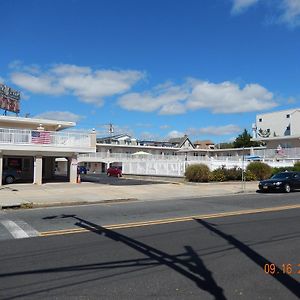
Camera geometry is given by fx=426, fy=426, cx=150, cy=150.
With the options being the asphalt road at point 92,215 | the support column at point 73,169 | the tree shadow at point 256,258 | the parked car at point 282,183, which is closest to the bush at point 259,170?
the parked car at point 282,183

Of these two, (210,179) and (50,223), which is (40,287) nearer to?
(50,223)

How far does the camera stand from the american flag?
28938mm

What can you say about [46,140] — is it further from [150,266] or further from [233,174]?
[150,266]

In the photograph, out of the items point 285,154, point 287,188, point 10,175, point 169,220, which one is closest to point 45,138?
point 10,175

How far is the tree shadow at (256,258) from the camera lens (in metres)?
6.06

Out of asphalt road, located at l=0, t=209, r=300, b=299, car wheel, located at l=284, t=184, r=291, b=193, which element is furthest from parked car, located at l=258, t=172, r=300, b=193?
asphalt road, located at l=0, t=209, r=300, b=299

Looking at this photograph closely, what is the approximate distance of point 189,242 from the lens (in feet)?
30.1

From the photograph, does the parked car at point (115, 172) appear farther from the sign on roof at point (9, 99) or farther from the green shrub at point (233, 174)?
the green shrub at point (233, 174)

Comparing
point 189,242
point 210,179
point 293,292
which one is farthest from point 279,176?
point 293,292

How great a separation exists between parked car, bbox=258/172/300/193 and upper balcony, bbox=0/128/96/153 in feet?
42.4

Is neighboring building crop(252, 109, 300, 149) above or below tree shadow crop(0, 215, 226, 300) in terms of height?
above

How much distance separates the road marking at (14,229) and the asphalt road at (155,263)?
63 centimetres

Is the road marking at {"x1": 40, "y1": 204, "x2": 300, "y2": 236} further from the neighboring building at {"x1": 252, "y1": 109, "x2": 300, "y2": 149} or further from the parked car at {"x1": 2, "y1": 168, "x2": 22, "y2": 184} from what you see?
the neighboring building at {"x1": 252, "y1": 109, "x2": 300, "y2": 149}

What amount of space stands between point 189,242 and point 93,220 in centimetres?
444
